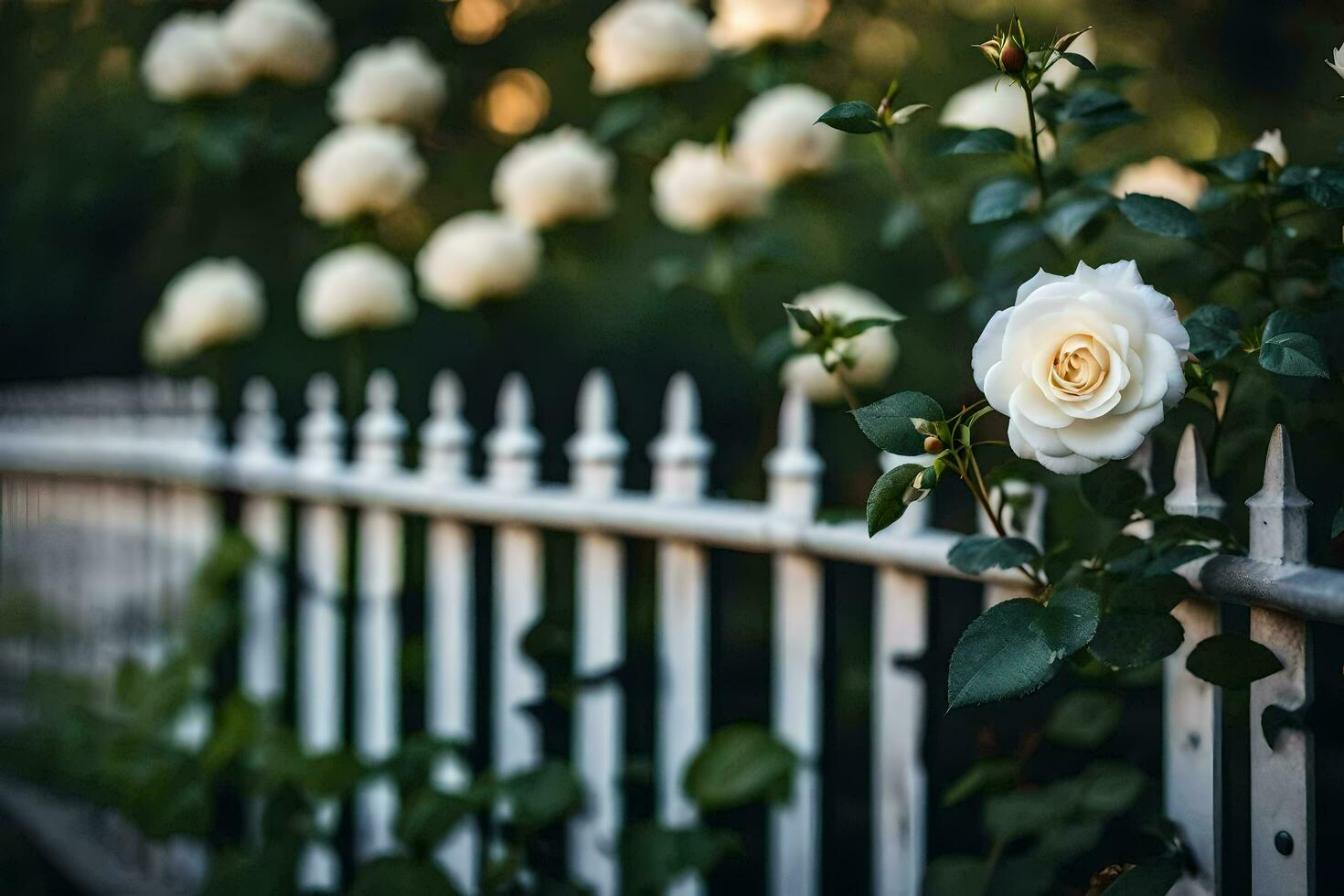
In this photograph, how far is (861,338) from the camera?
1.63 m

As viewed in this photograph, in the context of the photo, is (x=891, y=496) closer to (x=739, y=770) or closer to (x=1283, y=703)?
(x=1283, y=703)

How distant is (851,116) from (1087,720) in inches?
28.7

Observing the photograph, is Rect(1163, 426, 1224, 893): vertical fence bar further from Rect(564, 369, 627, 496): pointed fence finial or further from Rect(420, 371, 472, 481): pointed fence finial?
Rect(420, 371, 472, 481): pointed fence finial

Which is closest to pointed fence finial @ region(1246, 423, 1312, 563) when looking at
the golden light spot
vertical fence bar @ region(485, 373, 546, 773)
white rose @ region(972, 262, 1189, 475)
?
white rose @ region(972, 262, 1189, 475)

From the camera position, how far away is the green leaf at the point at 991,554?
1065 mm

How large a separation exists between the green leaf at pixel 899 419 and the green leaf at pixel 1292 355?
0.24 metres

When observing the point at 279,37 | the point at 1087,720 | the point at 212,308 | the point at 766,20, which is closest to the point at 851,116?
the point at 1087,720

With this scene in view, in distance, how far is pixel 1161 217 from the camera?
108 centimetres

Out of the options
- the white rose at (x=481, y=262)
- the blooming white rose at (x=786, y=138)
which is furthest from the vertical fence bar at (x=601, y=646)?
the blooming white rose at (x=786, y=138)

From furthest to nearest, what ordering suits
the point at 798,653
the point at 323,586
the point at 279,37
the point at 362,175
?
1. the point at 323,586
2. the point at 279,37
3. the point at 362,175
4. the point at 798,653

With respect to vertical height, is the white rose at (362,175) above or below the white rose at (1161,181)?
above

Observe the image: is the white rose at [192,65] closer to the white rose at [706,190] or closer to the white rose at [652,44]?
the white rose at [652,44]

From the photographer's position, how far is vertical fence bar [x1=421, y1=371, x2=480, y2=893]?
7.19 feet

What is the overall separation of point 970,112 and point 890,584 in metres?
0.62
